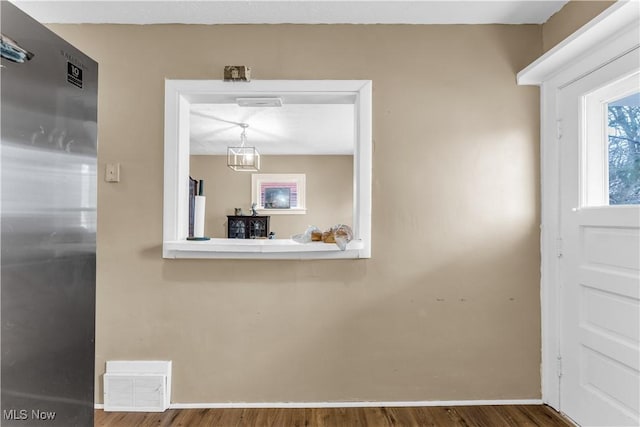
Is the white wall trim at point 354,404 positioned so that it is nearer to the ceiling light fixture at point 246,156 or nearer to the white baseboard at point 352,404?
the white baseboard at point 352,404

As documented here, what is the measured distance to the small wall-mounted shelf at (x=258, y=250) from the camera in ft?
6.91

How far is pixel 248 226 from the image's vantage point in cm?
624

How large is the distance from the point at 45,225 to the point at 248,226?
549 cm

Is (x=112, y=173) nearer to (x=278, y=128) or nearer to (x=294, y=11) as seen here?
(x=294, y=11)

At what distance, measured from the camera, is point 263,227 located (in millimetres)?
6270

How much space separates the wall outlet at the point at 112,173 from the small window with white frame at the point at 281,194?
14.4 ft

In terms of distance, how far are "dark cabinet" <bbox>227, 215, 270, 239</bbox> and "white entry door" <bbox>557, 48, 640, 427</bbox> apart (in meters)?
4.69

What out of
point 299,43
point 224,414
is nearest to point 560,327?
point 224,414

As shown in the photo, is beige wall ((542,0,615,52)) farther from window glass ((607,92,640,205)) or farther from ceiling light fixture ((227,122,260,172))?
ceiling light fixture ((227,122,260,172))

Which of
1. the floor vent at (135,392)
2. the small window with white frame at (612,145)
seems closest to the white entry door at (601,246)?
the small window with white frame at (612,145)

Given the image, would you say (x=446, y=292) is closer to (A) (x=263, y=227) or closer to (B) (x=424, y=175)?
(B) (x=424, y=175)

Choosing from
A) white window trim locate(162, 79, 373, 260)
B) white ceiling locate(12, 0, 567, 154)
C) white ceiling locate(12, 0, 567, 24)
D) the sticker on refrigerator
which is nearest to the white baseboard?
white window trim locate(162, 79, 373, 260)

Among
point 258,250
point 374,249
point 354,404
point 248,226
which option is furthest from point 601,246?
point 248,226

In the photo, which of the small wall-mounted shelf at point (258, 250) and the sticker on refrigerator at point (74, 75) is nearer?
the sticker on refrigerator at point (74, 75)
